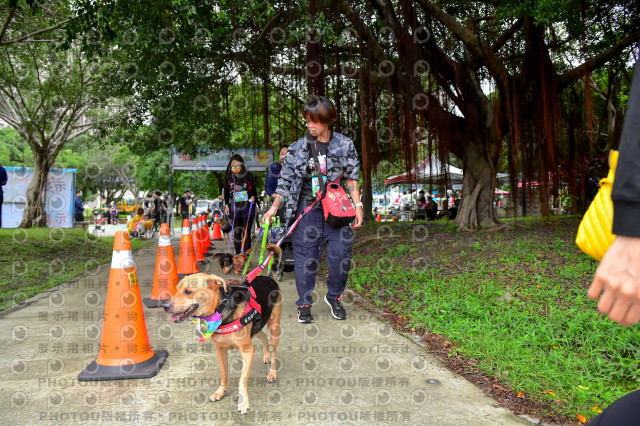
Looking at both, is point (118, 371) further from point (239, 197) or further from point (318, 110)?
point (239, 197)

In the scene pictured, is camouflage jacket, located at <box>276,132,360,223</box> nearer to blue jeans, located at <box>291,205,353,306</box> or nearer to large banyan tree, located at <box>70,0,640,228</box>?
blue jeans, located at <box>291,205,353,306</box>

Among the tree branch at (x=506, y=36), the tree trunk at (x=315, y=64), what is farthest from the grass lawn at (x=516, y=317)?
the tree branch at (x=506, y=36)

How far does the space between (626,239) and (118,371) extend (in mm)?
2959

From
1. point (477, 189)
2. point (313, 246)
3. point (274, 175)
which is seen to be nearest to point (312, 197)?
point (313, 246)

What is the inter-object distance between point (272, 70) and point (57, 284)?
6.38m

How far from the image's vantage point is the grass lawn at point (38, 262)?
19.3 ft

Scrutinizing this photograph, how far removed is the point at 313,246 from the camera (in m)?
4.02

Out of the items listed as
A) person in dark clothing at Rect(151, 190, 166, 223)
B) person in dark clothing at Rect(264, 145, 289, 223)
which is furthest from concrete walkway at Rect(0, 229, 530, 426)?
person in dark clothing at Rect(151, 190, 166, 223)

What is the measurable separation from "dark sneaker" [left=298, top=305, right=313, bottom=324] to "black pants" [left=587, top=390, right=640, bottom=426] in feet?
10.4

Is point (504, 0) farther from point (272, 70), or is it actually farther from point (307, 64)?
point (272, 70)

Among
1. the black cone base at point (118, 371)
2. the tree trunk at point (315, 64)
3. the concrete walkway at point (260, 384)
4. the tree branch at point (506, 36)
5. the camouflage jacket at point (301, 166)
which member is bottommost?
the concrete walkway at point (260, 384)

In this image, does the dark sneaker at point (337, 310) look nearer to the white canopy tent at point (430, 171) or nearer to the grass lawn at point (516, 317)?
the grass lawn at point (516, 317)

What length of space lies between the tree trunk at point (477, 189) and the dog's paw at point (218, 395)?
7.42 metres

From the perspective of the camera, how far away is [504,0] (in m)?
7.63
